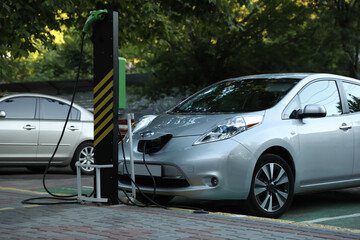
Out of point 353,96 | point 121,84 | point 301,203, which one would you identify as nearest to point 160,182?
point 121,84

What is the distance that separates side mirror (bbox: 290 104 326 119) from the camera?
6848mm

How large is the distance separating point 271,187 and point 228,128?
79 cm

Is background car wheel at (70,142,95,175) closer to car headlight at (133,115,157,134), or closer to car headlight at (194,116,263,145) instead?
car headlight at (133,115,157,134)

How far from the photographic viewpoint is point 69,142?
11.9 meters

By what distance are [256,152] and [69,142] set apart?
6.28 m

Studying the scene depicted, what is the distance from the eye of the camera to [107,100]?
268 inches

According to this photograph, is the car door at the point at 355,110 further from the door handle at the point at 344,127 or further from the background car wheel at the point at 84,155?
the background car wheel at the point at 84,155

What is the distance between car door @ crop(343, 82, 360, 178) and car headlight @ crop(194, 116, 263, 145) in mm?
1705

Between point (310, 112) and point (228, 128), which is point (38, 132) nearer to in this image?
point (228, 128)

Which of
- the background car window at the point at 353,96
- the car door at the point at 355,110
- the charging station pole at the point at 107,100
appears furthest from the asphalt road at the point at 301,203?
the background car window at the point at 353,96

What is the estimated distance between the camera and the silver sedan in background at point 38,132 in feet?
36.9

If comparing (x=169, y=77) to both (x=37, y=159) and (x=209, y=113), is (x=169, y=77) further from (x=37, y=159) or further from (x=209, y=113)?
(x=209, y=113)

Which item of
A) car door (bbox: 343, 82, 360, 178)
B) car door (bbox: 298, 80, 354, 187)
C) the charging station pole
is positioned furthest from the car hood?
car door (bbox: 343, 82, 360, 178)

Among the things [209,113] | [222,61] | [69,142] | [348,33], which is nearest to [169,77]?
[222,61]
